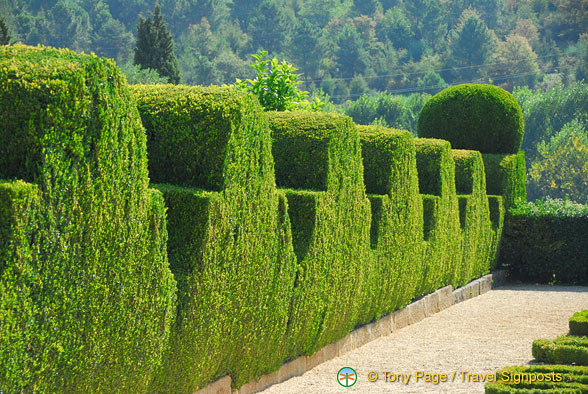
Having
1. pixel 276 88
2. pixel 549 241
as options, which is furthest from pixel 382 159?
pixel 549 241

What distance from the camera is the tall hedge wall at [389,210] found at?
8.45 metres

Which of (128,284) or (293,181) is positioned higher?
(293,181)

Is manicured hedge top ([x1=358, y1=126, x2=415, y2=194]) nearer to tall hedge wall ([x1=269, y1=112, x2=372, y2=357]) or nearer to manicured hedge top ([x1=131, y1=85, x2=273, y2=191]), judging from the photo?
tall hedge wall ([x1=269, y1=112, x2=372, y2=357])

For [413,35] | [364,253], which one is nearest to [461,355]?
[364,253]

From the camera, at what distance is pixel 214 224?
16.3ft

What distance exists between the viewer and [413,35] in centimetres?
9181

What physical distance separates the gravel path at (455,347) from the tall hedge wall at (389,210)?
581 mm

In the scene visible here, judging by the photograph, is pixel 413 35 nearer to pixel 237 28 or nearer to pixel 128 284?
pixel 237 28

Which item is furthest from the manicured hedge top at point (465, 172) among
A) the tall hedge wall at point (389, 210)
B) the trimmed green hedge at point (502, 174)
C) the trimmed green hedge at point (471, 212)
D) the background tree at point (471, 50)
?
the background tree at point (471, 50)

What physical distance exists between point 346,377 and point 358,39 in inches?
3199

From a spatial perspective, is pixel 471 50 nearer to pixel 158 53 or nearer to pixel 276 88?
pixel 158 53

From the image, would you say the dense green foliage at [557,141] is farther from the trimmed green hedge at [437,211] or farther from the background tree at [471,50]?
the trimmed green hedge at [437,211]

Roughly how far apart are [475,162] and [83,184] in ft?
33.8

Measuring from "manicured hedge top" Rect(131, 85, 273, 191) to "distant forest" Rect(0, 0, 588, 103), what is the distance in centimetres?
6056
